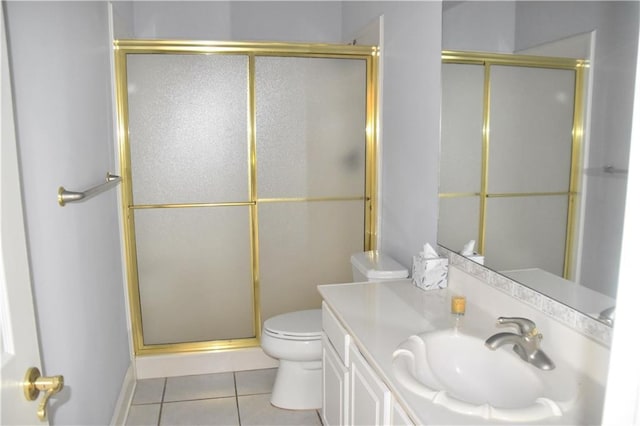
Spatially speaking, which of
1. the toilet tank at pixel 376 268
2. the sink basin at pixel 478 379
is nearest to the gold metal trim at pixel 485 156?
the sink basin at pixel 478 379

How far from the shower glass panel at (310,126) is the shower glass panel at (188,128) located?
0.46 feet

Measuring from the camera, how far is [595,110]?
138 cm

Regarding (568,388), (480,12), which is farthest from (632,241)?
(480,12)

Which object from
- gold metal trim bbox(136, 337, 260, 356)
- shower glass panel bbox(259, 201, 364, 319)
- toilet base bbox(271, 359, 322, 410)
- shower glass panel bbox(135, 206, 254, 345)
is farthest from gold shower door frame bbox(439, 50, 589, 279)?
gold metal trim bbox(136, 337, 260, 356)

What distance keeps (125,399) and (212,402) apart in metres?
0.46

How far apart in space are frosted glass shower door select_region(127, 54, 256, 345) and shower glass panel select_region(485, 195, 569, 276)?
1.64 meters

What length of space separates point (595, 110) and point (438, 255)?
3.32 feet

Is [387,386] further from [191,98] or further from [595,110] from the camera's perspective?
[191,98]

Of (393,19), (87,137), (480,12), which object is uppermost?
(393,19)

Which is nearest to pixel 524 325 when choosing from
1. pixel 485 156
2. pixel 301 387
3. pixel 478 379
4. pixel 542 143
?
pixel 478 379

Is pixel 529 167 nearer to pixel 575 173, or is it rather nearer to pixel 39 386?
pixel 575 173

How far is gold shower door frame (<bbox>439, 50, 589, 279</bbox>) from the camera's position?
4.76 ft

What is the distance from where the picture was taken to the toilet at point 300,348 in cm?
258

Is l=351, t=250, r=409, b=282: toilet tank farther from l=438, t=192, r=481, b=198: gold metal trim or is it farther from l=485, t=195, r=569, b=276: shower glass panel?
l=485, t=195, r=569, b=276: shower glass panel
